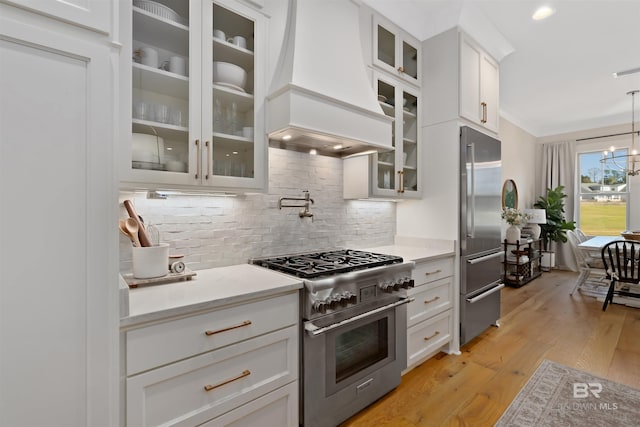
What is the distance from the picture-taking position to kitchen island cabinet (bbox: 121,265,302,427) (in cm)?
114

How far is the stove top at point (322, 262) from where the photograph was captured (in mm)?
1730

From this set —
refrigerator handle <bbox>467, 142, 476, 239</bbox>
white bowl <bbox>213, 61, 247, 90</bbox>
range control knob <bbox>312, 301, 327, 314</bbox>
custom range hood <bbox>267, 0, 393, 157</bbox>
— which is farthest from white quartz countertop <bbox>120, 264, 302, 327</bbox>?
refrigerator handle <bbox>467, 142, 476, 239</bbox>

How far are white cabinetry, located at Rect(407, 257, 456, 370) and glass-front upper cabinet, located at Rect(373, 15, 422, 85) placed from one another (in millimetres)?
1648

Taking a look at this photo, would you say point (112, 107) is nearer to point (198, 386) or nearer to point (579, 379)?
point (198, 386)

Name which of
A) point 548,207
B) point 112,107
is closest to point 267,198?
point 112,107

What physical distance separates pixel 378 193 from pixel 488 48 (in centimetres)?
205

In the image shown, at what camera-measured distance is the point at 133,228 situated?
1531 millimetres

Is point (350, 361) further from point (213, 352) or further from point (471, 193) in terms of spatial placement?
point (471, 193)

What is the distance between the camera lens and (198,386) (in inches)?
50.1

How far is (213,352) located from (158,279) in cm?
48

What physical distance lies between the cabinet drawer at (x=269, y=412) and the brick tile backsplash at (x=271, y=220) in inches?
32.6

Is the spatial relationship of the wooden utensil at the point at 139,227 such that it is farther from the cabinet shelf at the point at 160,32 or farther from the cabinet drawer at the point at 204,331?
the cabinet shelf at the point at 160,32

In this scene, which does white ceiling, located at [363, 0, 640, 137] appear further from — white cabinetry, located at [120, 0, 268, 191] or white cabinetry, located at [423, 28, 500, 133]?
white cabinetry, located at [120, 0, 268, 191]

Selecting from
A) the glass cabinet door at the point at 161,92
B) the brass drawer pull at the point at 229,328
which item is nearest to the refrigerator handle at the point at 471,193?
the brass drawer pull at the point at 229,328
